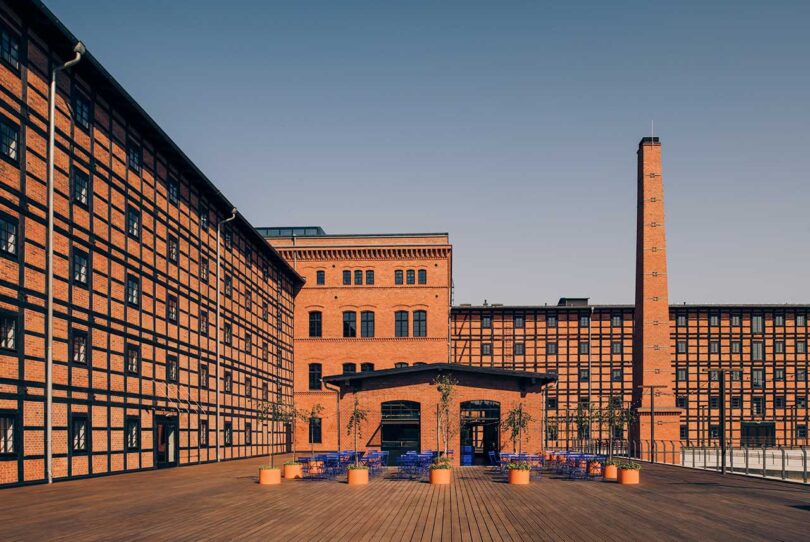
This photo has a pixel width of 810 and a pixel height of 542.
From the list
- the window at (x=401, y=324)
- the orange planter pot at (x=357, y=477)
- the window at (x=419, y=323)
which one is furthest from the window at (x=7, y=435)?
the window at (x=419, y=323)

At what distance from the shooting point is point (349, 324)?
6109 cm

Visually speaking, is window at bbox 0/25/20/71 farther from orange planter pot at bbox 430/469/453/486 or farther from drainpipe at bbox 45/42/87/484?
orange planter pot at bbox 430/469/453/486

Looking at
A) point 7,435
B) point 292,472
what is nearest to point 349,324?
point 292,472

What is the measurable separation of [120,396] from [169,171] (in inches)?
454

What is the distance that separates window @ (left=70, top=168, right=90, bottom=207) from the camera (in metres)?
25.9

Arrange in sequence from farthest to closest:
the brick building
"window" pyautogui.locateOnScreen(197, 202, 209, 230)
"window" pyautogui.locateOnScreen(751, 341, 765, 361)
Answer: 1. "window" pyautogui.locateOnScreen(751, 341, 765, 361)
2. "window" pyautogui.locateOnScreen(197, 202, 209, 230)
3. the brick building

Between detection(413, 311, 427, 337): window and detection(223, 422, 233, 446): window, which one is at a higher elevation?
detection(413, 311, 427, 337): window

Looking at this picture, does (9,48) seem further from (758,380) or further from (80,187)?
(758,380)

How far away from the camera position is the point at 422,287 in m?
61.2

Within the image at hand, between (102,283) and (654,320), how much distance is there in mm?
33884

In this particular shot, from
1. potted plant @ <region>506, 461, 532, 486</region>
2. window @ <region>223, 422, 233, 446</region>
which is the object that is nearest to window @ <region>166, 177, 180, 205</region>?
window @ <region>223, 422, 233, 446</region>

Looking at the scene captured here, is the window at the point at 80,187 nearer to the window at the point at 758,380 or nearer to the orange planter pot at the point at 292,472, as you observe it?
the orange planter pot at the point at 292,472

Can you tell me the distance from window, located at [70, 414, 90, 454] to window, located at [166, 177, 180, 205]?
41.1 feet

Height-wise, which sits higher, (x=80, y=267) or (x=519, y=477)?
(x=80, y=267)
